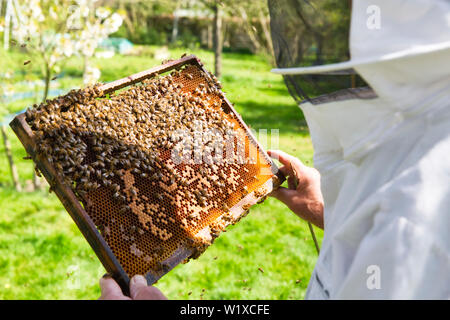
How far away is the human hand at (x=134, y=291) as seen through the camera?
1.76 m

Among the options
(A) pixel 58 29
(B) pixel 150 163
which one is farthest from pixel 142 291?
(A) pixel 58 29

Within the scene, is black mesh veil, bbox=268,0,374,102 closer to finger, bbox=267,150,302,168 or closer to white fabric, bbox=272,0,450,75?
white fabric, bbox=272,0,450,75

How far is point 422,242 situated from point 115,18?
5.19 metres

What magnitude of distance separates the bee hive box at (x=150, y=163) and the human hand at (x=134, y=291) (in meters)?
0.06

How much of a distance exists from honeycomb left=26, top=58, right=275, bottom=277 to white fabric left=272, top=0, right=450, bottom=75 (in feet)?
4.65

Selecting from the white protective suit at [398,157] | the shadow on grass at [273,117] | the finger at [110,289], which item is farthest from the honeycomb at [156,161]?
the shadow on grass at [273,117]

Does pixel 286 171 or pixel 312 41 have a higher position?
pixel 312 41

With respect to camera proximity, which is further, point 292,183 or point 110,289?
point 292,183

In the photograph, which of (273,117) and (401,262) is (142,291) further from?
(273,117)

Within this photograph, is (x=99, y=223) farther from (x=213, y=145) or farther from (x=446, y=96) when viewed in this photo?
(x=446, y=96)

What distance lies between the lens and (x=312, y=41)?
158 cm

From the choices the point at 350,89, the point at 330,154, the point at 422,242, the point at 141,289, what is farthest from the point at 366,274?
the point at 141,289

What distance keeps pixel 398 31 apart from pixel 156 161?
5.37 feet

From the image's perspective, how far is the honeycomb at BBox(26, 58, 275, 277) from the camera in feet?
6.84
